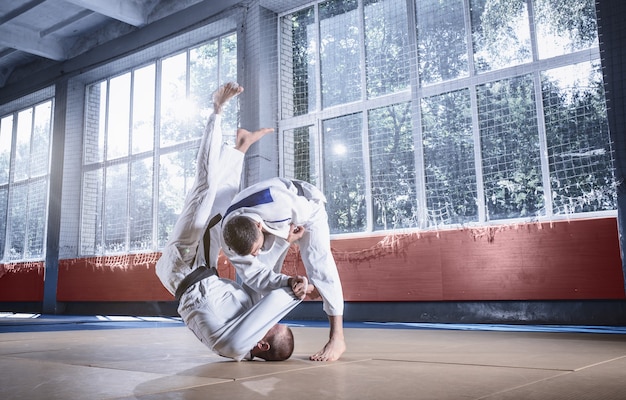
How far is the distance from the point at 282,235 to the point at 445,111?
363 cm

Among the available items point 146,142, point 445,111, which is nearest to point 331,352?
point 445,111

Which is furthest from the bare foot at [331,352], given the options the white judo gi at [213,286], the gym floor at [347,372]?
the white judo gi at [213,286]

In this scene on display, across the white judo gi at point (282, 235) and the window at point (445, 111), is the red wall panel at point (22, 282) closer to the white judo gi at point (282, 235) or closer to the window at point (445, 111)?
the window at point (445, 111)

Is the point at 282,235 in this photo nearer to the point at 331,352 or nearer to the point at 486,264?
the point at 331,352

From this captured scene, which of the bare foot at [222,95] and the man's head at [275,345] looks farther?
the bare foot at [222,95]

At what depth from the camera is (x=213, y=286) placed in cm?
230

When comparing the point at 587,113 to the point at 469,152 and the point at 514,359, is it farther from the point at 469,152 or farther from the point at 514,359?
the point at 514,359

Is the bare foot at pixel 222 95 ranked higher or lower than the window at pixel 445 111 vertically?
lower

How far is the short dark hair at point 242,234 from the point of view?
82.4 inches

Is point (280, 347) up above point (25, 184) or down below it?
below

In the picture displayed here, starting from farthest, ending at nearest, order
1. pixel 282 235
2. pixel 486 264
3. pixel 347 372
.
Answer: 1. pixel 486 264
2. pixel 282 235
3. pixel 347 372

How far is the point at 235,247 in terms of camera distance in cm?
212

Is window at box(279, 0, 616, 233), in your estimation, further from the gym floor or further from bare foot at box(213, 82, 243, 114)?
bare foot at box(213, 82, 243, 114)

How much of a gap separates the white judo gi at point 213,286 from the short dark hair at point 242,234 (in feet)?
0.70
